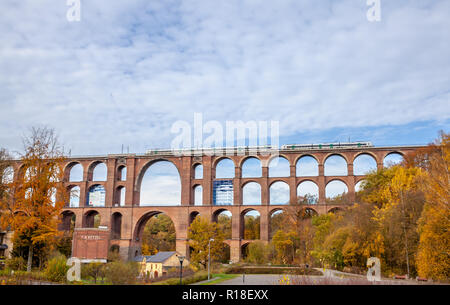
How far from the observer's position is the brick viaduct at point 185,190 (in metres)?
46.7

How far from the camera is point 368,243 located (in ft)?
80.8

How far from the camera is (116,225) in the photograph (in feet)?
171

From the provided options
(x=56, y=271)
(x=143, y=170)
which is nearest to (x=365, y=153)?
(x=143, y=170)

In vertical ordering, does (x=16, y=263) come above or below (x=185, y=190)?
below

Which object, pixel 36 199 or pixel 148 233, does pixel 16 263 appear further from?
pixel 148 233

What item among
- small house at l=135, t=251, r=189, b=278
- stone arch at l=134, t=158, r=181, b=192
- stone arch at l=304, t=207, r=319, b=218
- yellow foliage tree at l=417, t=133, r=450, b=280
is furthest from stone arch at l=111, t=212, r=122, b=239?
yellow foliage tree at l=417, t=133, r=450, b=280

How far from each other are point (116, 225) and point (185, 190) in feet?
38.1

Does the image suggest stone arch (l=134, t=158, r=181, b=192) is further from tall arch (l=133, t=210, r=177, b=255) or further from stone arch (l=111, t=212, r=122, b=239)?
stone arch (l=111, t=212, r=122, b=239)

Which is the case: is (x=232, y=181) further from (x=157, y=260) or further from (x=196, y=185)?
(x=157, y=260)

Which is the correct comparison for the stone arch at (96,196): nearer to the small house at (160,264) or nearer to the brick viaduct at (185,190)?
the brick viaduct at (185,190)

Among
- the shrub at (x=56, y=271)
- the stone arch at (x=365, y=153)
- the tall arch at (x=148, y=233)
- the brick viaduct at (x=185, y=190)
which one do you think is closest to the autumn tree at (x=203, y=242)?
the brick viaduct at (x=185, y=190)

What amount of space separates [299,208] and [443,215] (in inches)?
1021

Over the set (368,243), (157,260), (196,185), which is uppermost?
(196,185)
